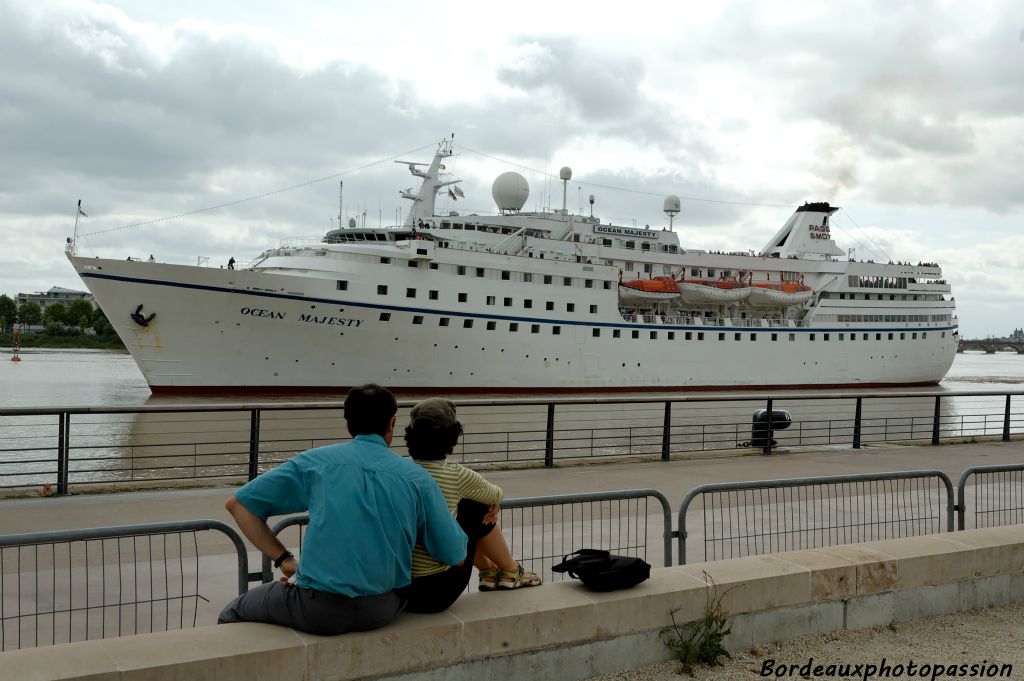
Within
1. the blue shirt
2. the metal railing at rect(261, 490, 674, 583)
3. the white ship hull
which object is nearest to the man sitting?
the blue shirt

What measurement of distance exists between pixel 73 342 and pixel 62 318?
17.6 metres

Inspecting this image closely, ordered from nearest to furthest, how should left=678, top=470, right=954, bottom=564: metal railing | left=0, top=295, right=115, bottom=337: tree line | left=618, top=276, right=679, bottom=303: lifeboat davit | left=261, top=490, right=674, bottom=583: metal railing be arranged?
left=261, top=490, right=674, bottom=583: metal railing, left=678, top=470, right=954, bottom=564: metal railing, left=618, top=276, right=679, bottom=303: lifeboat davit, left=0, top=295, right=115, bottom=337: tree line

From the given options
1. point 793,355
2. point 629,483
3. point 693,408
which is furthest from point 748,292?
point 629,483

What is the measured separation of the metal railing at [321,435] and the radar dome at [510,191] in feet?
54.1

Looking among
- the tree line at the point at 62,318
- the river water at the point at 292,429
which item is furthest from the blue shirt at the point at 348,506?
the tree line at the point at 62,318

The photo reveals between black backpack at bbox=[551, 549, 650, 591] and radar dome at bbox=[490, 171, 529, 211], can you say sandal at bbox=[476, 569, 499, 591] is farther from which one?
radar dome at bbox=[490, 171, 529, 211]

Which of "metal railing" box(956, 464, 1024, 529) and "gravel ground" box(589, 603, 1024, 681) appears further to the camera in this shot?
"metal railing" box(956, 464, 1024, 529)

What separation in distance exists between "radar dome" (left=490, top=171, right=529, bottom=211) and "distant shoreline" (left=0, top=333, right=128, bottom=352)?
2555 inches

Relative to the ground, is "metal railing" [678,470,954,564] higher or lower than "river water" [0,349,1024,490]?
higher

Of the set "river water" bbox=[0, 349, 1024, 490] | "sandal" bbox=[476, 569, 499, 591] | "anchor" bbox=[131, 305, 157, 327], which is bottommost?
"river water" bbox=[0, 349, 1024, 490]

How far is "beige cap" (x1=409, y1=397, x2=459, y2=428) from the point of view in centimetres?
390

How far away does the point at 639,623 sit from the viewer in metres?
4.14

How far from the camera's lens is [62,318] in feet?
371

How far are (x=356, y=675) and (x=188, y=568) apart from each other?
249 centimetres
